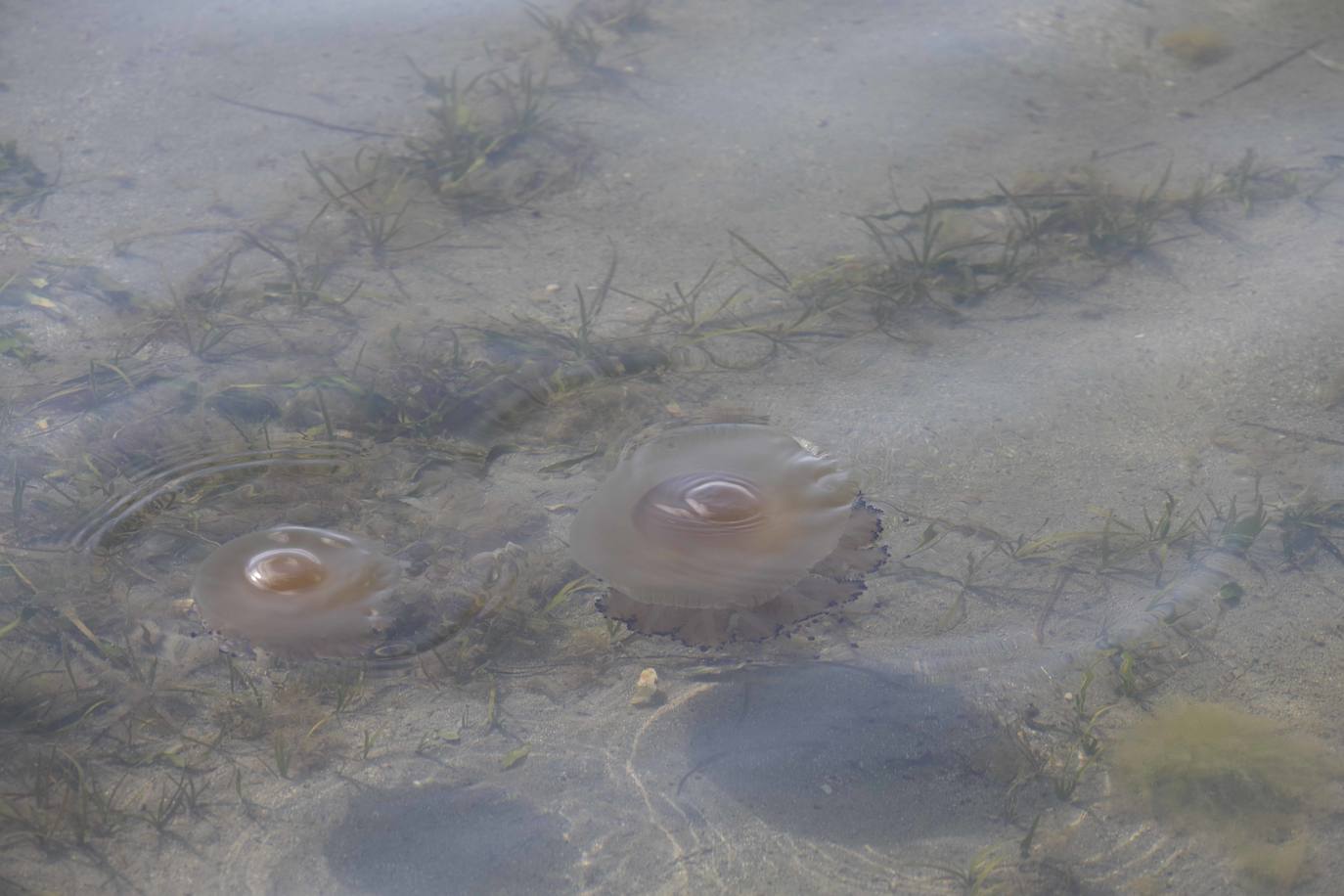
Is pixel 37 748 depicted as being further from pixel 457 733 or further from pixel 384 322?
pixel 384 322

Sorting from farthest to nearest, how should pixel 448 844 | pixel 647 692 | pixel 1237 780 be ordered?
pixel 647 692, pixel 1237 780, pixel 448 844

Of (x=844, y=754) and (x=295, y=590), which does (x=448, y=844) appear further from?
(x=844, y=754)

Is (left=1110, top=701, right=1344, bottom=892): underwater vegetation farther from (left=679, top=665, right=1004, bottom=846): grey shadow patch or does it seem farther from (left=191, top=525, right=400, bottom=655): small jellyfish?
(left=191, top=525, right=400, bottom=655): small jellyfish

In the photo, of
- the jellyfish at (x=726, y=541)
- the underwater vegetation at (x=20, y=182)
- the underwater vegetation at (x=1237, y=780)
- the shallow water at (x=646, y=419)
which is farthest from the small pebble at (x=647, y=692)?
the underwater vegetation at (x=20, y=182)

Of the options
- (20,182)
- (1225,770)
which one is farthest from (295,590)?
(20,182)

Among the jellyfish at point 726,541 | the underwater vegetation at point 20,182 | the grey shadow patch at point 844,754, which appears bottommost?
the grey shadow patch at point 844,754

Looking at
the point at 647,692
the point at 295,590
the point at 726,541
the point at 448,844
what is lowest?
the point at 448,844

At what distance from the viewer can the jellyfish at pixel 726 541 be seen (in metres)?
2.27

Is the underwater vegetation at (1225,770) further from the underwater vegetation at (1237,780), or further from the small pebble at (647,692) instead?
the small pebble at (647,692)

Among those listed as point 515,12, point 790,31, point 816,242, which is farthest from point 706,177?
point 515,12

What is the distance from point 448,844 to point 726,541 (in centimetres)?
90

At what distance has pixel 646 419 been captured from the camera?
3.19 metres

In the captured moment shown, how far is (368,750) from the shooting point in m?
2.41

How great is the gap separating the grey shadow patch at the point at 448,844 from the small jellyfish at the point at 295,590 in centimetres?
38
